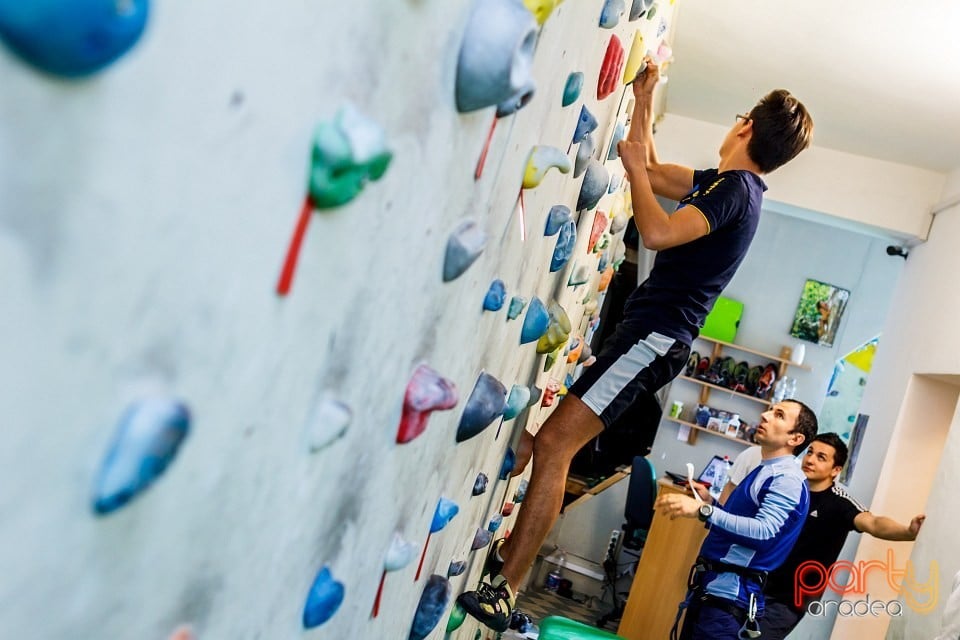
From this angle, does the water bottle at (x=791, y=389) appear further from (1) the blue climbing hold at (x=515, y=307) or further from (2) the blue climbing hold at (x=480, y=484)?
(1) the blue climbing hold at (x=515, y=307)

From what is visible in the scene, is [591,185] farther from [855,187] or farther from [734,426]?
[734,426]

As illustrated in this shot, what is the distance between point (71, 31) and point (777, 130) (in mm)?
2257

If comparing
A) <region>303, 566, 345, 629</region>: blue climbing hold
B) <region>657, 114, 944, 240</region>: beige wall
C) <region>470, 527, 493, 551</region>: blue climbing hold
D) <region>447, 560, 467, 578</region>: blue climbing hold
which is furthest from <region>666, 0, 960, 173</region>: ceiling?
<region>303, 566, 345, 629</region>: blue climbing hold

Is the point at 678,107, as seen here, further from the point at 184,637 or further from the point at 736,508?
the point at 184,637

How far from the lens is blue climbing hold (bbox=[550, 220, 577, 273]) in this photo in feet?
6.19

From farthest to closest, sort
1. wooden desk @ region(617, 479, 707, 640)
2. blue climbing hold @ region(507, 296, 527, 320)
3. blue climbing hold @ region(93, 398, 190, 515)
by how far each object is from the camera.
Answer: wooden desk @ region(617, 479, 707, 640) < blue climbing hold @ region(507, 296, 527, 320) < blue climbing hold @ region(93, 398, 190, 515)

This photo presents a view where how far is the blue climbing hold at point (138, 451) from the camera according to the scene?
0.45 meters

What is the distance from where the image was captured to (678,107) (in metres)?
5.27

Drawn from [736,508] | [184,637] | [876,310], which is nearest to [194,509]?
[184,637]

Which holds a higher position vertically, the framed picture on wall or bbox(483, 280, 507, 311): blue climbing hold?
the framed picture on wall

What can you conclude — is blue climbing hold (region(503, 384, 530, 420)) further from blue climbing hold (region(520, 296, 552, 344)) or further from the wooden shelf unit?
the wooden shelf unit

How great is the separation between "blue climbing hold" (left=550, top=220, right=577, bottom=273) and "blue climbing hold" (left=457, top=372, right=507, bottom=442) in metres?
0.57

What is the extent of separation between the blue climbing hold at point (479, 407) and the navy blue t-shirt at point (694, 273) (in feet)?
3.23

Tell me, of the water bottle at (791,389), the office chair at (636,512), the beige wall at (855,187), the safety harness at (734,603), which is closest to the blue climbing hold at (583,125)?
the safety harness at (734,603)
